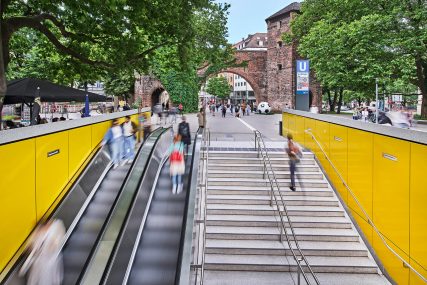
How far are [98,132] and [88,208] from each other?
12.0 ft

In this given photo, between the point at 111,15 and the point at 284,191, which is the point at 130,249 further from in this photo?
the point at 111,15

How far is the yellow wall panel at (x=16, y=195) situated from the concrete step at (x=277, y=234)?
423 cm

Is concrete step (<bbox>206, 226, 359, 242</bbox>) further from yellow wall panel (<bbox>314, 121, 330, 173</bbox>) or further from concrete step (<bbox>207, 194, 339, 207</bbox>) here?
yellow wall panel (<bbox>314, 121, 330, 173</bbox>)

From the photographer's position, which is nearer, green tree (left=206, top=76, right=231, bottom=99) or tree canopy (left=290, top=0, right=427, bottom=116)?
tree canopy (left=290, top=0, right=427, bottom=116)

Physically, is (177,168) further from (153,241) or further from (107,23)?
(107,23)

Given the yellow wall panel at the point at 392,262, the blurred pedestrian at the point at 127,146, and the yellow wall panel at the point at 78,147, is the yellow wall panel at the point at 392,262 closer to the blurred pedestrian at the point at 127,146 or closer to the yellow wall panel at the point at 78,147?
the yellow wall panel at the point at 78,147

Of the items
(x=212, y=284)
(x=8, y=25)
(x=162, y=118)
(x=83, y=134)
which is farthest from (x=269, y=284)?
(x=162, y=118)

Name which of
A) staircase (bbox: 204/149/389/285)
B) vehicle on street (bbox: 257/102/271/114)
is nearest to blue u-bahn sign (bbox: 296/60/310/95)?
staircase (bbox: 204/149/389/285)

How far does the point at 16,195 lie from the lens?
22.2 ft

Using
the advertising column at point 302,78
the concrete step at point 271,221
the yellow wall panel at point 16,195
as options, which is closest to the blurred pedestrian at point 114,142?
the concrete step at point 271,221

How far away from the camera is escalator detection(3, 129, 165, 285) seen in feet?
24.6

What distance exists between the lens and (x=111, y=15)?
1148cm

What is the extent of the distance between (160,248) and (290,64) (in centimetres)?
4520

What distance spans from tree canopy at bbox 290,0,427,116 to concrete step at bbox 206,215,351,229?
18862 millimetres
